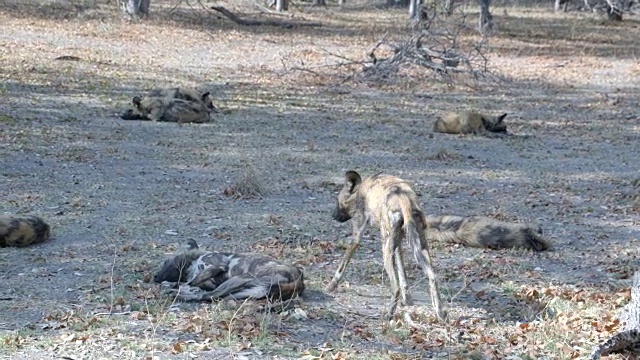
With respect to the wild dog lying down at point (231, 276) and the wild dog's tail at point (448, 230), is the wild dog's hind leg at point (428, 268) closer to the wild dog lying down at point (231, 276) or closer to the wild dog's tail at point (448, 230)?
the wild dog lying down at point (231, 276)

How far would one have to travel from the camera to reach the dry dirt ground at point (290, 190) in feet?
22.8

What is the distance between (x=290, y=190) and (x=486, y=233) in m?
3.49

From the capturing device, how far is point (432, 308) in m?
7.61

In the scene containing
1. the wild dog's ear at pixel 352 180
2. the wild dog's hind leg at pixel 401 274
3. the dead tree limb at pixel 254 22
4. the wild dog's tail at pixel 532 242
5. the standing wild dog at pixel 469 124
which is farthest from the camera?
the dead tree limb at pixel 254 22

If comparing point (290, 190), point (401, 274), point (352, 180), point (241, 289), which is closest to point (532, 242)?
point (352, 180)

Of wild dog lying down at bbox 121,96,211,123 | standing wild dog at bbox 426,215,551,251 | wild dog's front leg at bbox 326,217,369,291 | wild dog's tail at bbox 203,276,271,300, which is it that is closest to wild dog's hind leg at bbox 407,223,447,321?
wild dog's front leg at bbox 326,217,369,291

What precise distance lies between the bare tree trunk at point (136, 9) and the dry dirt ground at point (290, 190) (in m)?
3.62

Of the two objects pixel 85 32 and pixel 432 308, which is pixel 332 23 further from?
pixel 432 308

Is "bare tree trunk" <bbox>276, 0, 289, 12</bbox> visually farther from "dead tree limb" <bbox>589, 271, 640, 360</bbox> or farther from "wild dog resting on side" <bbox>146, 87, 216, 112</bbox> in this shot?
"dead tree limb" <bbox>589, 271, 640, 360</bbox>

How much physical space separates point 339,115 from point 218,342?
12.6 m

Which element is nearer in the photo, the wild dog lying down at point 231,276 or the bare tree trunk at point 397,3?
the wild dog lying down at point 231,276

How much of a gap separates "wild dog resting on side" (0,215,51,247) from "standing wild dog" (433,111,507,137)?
9284 mm

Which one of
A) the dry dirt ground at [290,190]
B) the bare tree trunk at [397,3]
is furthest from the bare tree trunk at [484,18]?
the bare tree trunk at [397,3]

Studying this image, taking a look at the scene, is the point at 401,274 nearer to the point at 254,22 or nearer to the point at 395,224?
the point at 395,224
